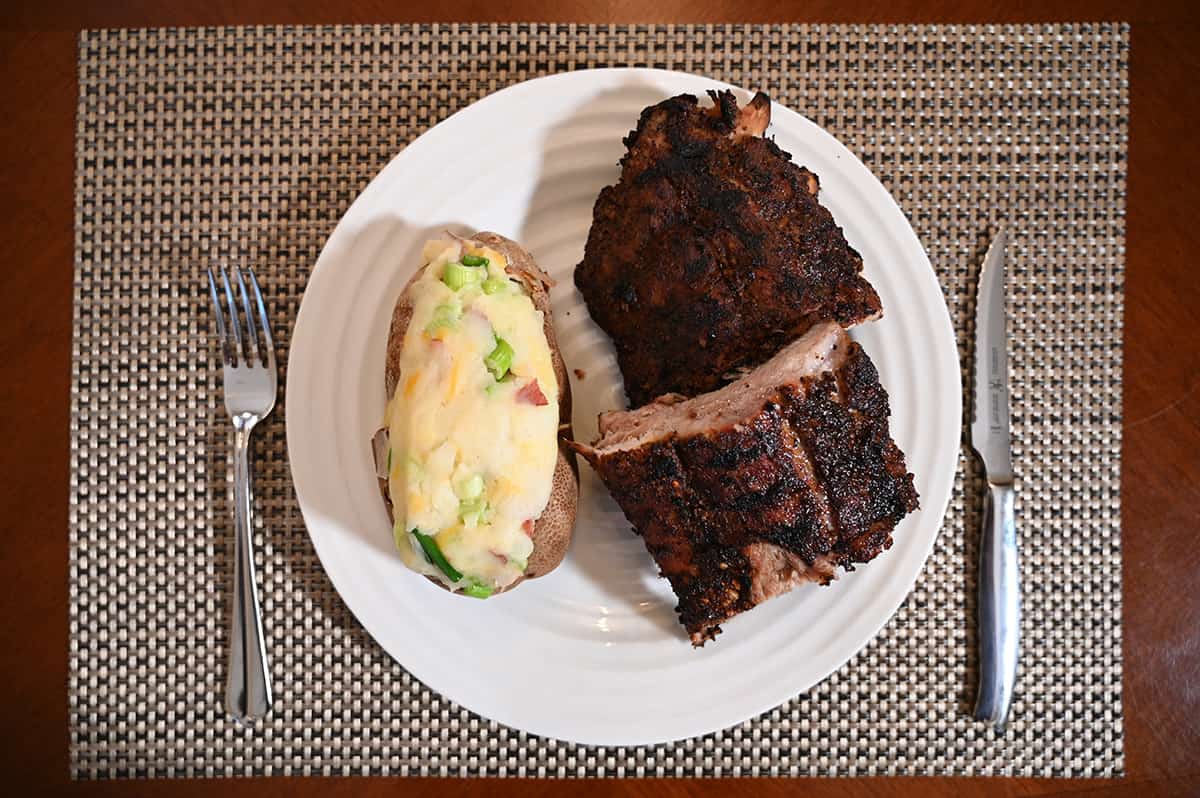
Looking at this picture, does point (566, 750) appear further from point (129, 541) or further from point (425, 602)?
point (129, 541)

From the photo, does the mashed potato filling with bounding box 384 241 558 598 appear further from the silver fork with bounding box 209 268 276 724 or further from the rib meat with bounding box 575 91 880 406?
the silver fork with bounding box 209 268 276 724

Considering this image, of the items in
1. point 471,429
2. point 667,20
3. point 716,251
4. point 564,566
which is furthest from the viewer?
point 667,20

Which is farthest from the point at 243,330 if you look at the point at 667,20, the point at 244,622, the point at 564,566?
the point at 667,20

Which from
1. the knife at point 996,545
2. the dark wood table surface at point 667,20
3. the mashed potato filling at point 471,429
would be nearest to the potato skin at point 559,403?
the mashed potato filling at point 471,429

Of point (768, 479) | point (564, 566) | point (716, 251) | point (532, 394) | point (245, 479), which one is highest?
point (716, 251)

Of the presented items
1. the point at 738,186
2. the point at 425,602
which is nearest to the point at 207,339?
the point at 425,602

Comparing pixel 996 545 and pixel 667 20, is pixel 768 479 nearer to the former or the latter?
pixel 996 545

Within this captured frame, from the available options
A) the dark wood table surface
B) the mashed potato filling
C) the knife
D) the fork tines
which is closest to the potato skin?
the mashed potato filling

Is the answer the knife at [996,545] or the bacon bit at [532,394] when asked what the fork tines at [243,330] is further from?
the knife at [996,545]
